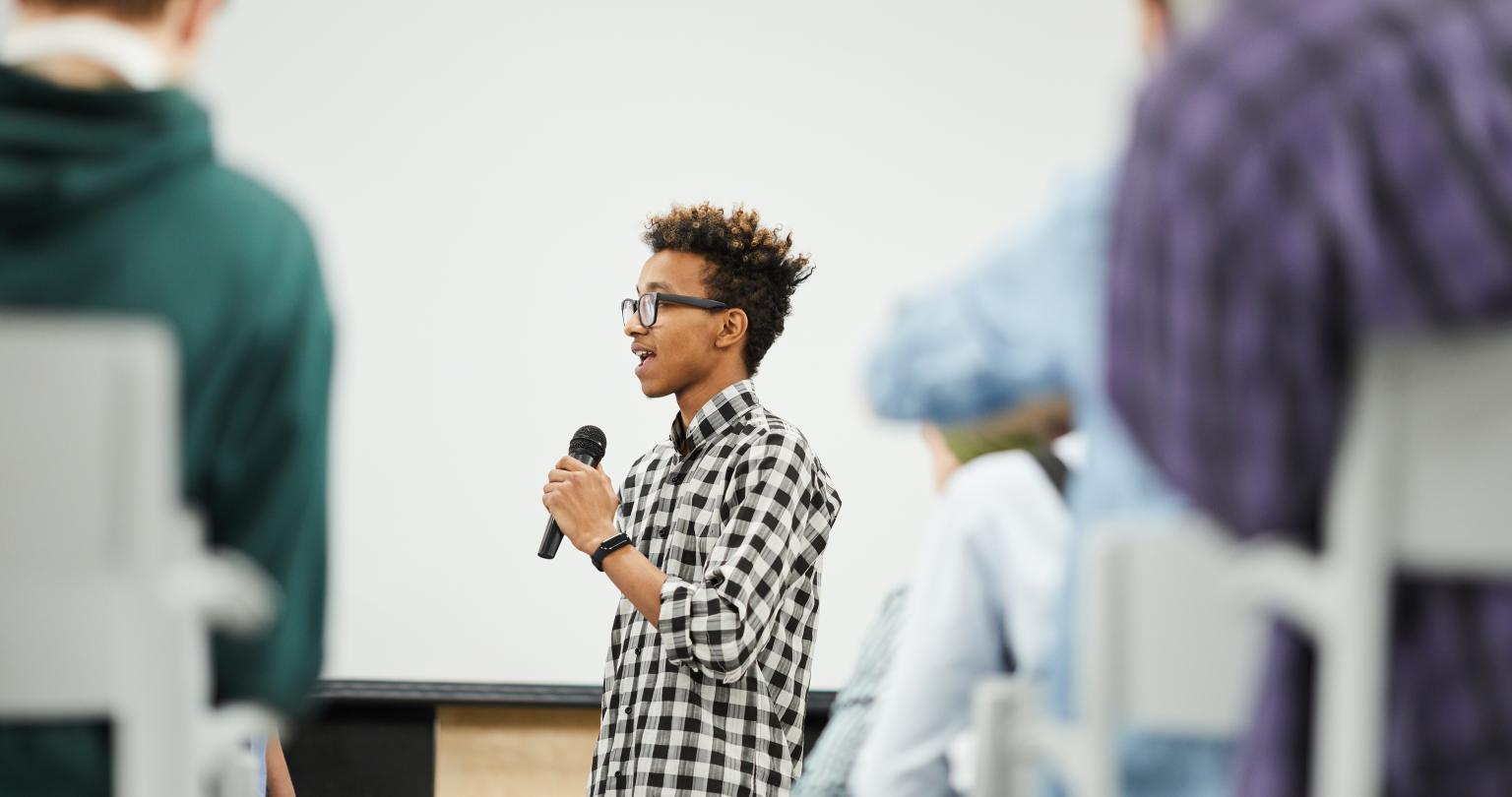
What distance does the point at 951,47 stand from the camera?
3.58m

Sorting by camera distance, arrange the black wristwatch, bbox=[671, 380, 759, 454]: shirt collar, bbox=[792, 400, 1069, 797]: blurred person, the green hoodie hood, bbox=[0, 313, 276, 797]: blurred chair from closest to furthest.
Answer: bbox=[0, 313, 276, 797]: blurred chair → the green hoodie hood → bbox=[792, 400, 1069, 797]: blurred person → the black wristwatch → bbox=[671, 380, 759, 454]: shirt collar

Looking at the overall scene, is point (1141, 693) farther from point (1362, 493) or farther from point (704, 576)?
point (704, 576)

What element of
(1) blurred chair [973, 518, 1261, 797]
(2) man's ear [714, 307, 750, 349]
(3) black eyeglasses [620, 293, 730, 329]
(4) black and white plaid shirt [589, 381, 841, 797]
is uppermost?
(3) black eyeglasses [620, 293, 730, 329]

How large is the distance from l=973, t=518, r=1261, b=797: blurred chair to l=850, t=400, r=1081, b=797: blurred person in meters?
0.29

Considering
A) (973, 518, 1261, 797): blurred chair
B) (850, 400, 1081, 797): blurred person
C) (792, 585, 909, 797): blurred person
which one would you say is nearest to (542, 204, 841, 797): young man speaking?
(792, 585, 909, 797): blurred person

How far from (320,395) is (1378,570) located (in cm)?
64

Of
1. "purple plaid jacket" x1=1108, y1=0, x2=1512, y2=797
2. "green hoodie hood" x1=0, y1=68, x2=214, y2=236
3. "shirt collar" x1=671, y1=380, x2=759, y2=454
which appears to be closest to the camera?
"purple plaid jacket" x1=1108, y1=0, x2=1512, y2=797

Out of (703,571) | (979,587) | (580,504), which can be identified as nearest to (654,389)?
(580,504)

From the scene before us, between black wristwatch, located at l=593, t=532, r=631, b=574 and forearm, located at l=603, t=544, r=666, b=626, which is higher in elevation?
black wristwatch, located at l=593, t=532, r=631, b=574

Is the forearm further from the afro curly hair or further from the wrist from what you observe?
the afro curly hair

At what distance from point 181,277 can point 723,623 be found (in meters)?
1.13

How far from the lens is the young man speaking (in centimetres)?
195

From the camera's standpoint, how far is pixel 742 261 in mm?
2445

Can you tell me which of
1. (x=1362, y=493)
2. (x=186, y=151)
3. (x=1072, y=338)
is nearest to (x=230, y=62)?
(x=186, y=151)
